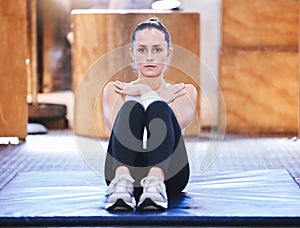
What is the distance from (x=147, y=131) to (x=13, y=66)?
2.51 meters

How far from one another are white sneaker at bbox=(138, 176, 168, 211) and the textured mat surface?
43 millimetres

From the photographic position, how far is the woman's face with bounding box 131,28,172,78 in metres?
2.71

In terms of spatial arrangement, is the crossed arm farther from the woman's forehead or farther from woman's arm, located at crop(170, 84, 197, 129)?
the woman's forehead

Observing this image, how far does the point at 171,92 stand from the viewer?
8.87 feet

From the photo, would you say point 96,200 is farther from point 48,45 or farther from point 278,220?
point 48,45

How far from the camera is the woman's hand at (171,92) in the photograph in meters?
2.70

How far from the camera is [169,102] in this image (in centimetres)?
271

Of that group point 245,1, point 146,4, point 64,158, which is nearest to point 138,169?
point 64,158

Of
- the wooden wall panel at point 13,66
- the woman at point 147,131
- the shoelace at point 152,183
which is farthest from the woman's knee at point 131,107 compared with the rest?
the wooden wall panel at point 13,66

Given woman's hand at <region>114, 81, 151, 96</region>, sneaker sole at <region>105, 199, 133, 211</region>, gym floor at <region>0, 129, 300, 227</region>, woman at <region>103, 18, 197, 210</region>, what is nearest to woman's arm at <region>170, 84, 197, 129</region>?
woman at <region>103, 18, 197, 210</region>

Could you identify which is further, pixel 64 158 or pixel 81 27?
pixel 81 27

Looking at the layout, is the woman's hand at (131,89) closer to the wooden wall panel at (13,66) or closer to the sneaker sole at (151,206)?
the sneaker sole at (151,206)

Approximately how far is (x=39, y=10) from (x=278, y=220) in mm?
4687

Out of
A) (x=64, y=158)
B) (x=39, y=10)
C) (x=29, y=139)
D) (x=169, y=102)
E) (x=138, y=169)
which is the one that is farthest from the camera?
(x=39, y=10)
